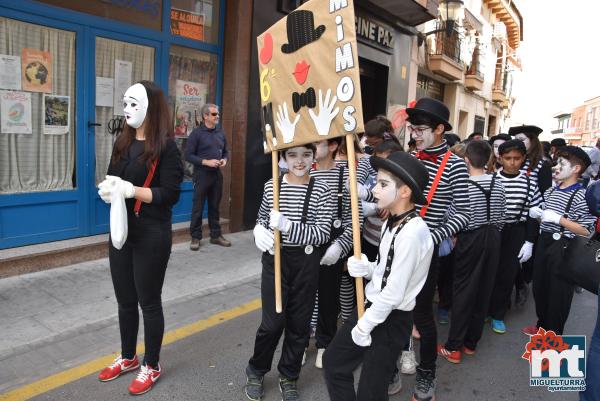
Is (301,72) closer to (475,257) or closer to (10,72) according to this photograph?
(475,257)

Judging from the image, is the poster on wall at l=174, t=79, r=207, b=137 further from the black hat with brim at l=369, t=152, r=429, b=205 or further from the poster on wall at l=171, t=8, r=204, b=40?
the black hat with brim at l=369, t=152, r=429, b=205

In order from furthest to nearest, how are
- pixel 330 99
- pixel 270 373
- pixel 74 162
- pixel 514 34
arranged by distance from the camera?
pixel 514 34
pixel 74 162
pixel 270 373
pixel 330 99

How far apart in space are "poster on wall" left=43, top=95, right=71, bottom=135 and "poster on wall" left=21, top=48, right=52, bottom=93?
0.13 m

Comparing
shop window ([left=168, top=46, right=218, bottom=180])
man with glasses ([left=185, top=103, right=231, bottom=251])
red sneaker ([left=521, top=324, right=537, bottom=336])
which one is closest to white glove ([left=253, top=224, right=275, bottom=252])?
red sneaker ([left=521, top=324, right=537, bottom=336])

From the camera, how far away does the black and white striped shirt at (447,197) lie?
3.02 meters

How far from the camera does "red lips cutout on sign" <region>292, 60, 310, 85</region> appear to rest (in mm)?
2726

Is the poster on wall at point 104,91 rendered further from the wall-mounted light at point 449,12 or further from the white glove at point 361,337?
the wall-mounted light at point 449,12

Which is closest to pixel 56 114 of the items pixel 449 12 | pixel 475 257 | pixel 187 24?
pixel 187 24

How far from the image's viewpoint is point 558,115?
65.0 metres

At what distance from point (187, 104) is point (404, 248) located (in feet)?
18.0

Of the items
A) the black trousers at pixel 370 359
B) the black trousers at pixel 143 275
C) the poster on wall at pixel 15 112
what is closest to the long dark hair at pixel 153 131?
the black trousers at pixel 143 275

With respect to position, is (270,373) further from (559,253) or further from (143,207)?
(559,253)

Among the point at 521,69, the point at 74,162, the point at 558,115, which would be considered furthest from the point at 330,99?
the point at 558,115

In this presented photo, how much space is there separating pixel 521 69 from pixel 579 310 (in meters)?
33.6
